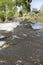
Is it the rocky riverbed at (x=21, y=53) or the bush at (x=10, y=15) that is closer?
the rocky riverbed at (x=21, y=53)

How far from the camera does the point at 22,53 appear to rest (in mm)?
11180

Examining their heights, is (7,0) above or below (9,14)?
above

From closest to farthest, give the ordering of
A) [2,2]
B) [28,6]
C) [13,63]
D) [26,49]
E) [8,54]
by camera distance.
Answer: [13,63] < [8,54] < [26,49] < [2,2] < [28,6]

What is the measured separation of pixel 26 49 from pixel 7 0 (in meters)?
23.5

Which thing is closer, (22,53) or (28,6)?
(22,53)

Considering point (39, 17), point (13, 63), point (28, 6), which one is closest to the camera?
point (13, 63)

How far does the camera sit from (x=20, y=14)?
39750mm

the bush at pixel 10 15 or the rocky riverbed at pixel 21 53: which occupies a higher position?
the rocky riverbed at pixel 21 53

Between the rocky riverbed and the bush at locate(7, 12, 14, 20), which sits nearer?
the rocky riverbed

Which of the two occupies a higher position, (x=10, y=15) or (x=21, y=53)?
(x=21, y=53)

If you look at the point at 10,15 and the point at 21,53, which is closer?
the point at 21,53

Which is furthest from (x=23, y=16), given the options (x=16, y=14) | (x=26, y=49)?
(x=26, y=49)

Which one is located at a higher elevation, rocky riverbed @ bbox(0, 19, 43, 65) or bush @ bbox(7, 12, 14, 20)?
rocky riverbed @ bbox(0, 19, 43, 65)

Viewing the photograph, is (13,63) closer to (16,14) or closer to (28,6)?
(16,14)
